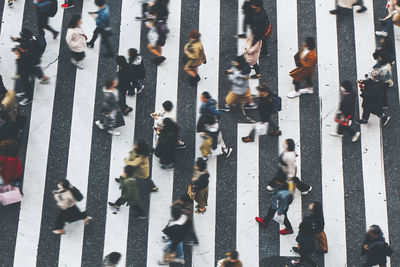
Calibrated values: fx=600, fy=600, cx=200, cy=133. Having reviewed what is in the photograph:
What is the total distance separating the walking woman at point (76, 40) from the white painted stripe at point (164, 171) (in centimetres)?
168

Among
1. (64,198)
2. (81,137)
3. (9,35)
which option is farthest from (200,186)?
(9,35)

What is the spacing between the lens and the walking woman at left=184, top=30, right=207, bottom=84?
11.8m

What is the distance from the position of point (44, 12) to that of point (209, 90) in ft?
12.4

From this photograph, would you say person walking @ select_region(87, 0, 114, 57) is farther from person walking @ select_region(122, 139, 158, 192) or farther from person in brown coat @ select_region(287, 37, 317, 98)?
person in brown coat @ select_region(287, 37, 317, 98)

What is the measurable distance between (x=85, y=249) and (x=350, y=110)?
5.64m

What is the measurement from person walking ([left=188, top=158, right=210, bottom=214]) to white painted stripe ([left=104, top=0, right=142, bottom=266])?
1.40 m

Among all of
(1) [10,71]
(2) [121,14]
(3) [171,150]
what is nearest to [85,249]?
(3) [171,150]

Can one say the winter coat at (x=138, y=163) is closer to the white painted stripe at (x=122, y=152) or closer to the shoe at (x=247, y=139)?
the white painted stripe at (x=122, y=152)

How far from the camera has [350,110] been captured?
37.3 feet

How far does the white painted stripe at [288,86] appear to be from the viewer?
11.5 m

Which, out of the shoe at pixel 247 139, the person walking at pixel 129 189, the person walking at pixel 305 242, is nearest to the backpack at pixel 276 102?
the shoe at pixel 247 139

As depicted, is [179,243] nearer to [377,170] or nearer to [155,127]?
[155,127]

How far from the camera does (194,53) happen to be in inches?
469

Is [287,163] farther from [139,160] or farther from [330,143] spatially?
[139,160]
